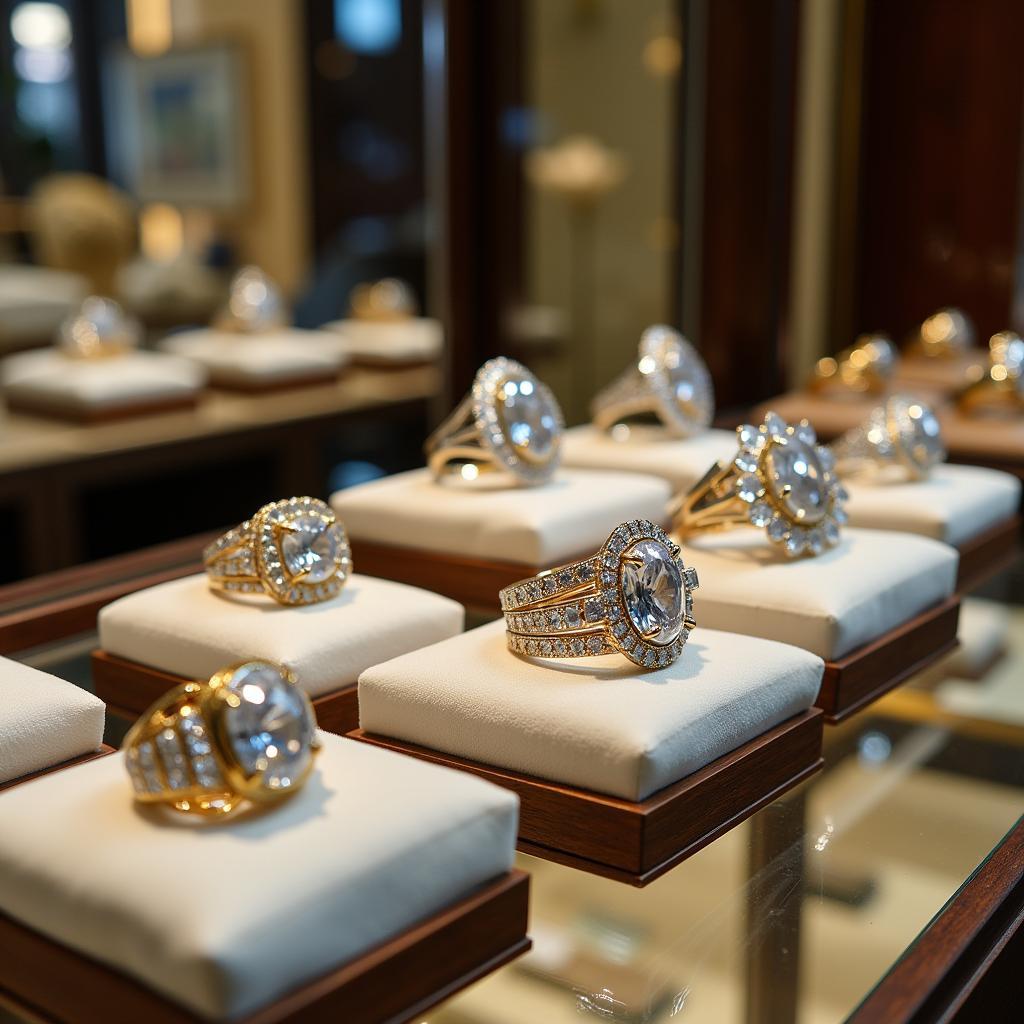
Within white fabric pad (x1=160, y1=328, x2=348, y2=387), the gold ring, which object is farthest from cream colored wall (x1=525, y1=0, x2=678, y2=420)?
the gold ring

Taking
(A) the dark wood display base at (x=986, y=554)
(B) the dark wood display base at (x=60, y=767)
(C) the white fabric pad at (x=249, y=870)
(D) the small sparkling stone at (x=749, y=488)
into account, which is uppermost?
(D) the small sparkling stone at (x=749, y=488)

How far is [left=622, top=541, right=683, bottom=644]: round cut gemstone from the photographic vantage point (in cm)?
96

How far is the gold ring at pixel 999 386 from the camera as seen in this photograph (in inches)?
83.6

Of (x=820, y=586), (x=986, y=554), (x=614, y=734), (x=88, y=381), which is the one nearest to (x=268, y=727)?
(x=614, y=734)

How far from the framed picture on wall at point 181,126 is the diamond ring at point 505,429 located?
2.18ft

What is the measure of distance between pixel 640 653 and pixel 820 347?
2308 mm

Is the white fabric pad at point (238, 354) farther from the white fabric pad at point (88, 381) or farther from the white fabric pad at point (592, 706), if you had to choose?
the white fabric pad at point (592, 706)

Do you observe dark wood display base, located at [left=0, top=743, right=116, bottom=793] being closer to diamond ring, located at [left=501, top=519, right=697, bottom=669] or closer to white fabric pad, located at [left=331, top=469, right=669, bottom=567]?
diamond ring, located at [left=501, top=519, right=697, bottom=669]

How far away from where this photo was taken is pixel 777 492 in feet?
4.20

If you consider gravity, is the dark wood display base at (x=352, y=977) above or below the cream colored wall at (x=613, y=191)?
below

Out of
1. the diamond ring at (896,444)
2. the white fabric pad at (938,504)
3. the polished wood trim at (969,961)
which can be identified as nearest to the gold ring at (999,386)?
the white fabric pad at (938,504)

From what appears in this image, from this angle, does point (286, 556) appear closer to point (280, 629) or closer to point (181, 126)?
point (280, 629)

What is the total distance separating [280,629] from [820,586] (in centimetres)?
48

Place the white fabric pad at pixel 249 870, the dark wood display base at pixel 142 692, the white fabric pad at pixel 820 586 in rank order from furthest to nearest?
the white fabric pad at pixel 820 586 < the dark wood display base at pixel 142 692 < the white fabric pad at pixel 249 870
